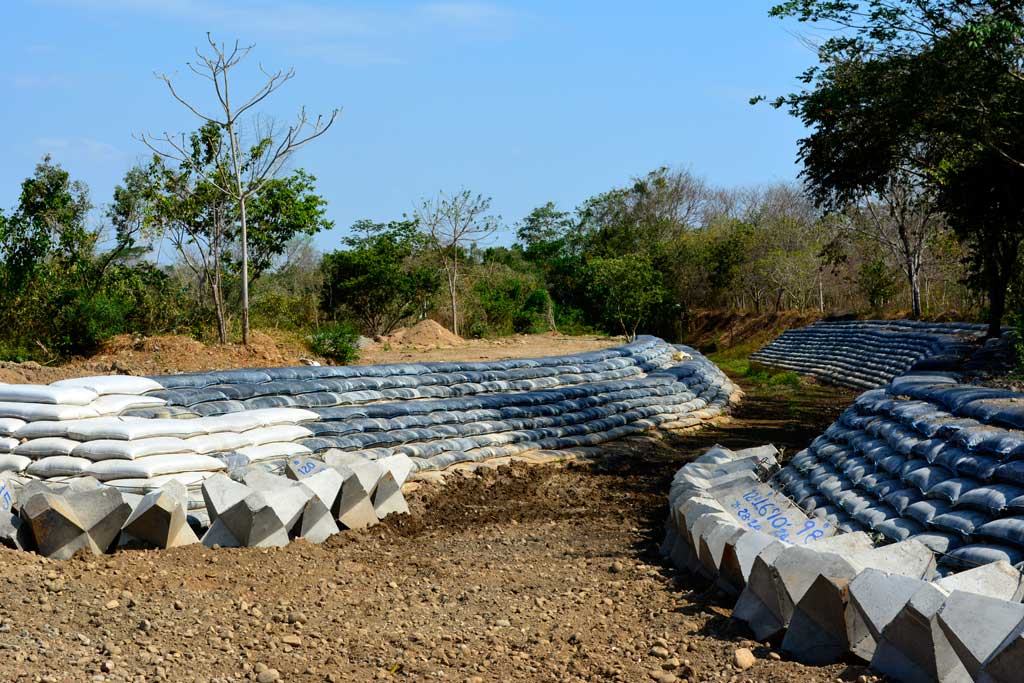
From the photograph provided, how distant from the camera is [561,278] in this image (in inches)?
1405

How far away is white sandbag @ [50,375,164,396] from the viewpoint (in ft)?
23.1

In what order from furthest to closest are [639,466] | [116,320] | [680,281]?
[680,281] < [116,320] < [639,466]

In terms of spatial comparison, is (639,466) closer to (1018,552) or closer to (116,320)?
(1018,552)

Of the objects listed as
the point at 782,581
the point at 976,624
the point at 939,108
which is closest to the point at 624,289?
the point at 939,108

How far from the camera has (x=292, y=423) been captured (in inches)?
301

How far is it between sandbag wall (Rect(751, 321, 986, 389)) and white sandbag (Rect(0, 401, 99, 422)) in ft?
35.4

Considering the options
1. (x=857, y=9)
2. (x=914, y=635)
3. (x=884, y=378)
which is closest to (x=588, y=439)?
(x=857, y=9)

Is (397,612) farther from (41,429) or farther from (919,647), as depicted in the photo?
(41,429)

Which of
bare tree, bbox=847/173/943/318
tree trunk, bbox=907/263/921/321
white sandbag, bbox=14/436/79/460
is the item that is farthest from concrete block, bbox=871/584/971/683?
tree trunk, bbox=907/263/921/321

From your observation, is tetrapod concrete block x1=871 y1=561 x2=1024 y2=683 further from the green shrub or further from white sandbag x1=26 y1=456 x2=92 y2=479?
the green shrub

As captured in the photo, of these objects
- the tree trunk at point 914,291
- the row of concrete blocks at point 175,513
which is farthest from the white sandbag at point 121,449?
the tree trunk at point 914,291

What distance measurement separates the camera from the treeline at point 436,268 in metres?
14.6

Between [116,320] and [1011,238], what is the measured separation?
12.4 m

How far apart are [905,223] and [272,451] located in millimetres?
22448
